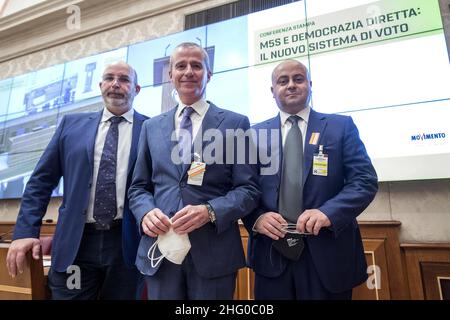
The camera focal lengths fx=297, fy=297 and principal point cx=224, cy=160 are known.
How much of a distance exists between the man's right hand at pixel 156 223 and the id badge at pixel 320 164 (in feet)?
2.05

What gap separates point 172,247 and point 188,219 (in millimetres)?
110

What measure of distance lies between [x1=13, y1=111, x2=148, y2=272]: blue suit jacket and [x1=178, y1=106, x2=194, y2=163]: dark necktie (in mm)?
326

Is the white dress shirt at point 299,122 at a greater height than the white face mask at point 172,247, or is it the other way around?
the white dress shirt at point 299,122

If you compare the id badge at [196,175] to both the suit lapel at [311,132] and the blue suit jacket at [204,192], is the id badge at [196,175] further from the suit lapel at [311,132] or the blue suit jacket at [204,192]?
the suit lapel at [311,132]

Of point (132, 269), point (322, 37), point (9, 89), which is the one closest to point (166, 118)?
point (132, 269)

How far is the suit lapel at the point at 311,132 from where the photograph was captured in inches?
47.7

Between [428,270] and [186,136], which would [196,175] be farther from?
[428,270]

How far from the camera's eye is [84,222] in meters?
1.23

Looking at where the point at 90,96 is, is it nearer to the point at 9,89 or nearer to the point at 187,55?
the point at 9,89

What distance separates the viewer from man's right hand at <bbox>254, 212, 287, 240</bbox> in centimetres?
108

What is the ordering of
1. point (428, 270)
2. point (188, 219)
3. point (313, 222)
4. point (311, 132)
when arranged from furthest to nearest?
point (428, 270) → point (311, 132) → point (313, 222) → point (188, 219)
